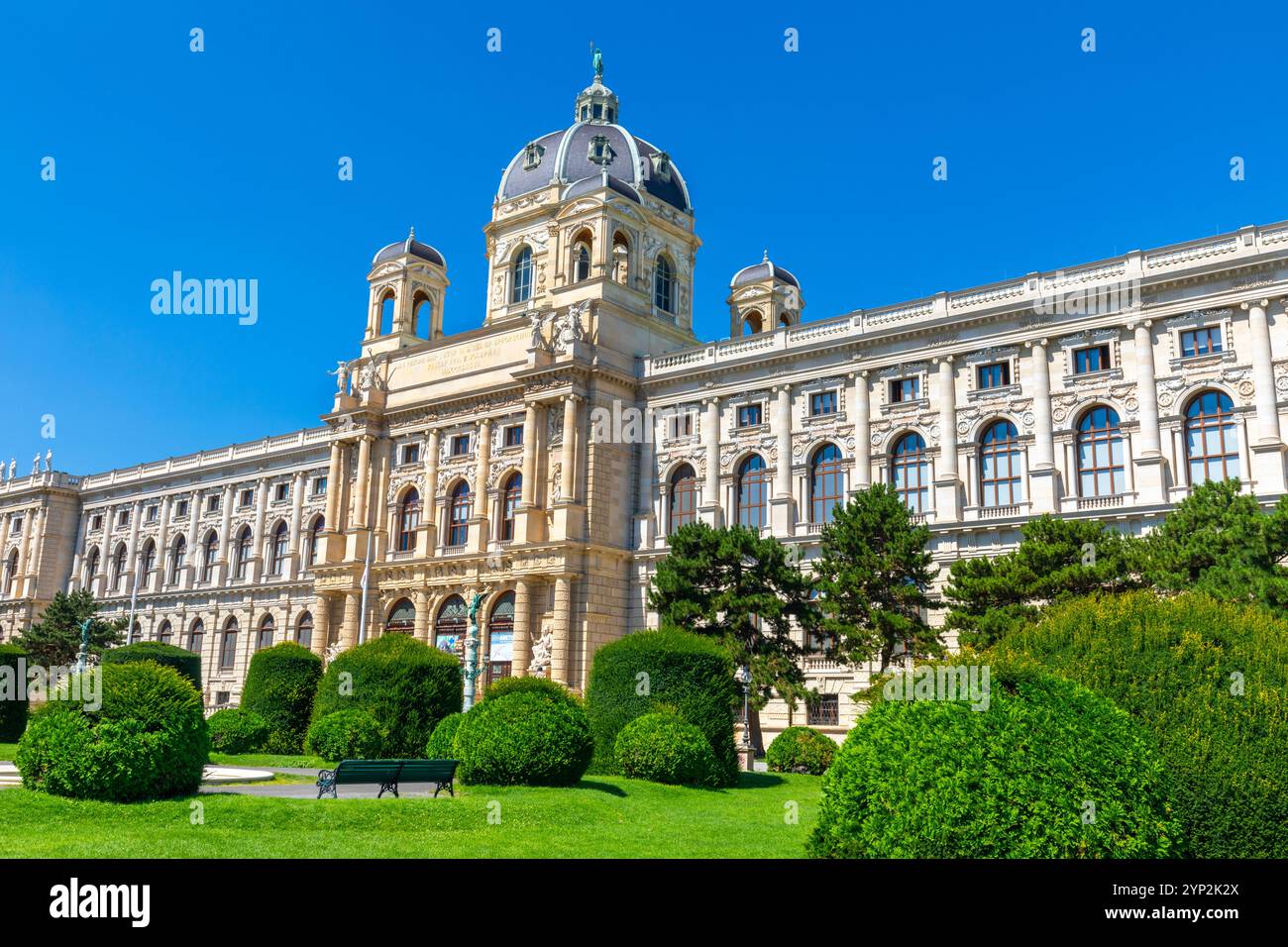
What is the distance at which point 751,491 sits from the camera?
47.2 metres

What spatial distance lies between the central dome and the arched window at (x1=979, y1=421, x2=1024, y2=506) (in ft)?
87.9

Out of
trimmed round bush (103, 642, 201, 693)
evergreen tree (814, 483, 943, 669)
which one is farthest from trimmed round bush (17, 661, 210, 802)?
trimmed round bush (103, 642, 201, 693)

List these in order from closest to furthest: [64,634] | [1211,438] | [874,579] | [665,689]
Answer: [665,689] < [874,579] < [1211,438] < [64,634]

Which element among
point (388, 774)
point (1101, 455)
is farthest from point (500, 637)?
point (388, 774)

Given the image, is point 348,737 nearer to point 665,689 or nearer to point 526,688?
point 526,688

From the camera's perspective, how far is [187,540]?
76.0 metres

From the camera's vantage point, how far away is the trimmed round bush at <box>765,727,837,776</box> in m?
32.6

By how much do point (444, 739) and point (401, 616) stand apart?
30250mm

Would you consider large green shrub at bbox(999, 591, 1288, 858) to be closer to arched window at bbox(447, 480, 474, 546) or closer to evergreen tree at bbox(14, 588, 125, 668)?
arched window at bbox(447, 480, 474, 546)

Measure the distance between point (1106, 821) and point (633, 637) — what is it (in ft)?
60.9

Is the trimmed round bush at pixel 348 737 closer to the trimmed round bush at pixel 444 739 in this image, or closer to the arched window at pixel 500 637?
the trimmed round bush at pixel 444 739

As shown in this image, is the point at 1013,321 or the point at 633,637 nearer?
the point at 633,637
